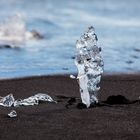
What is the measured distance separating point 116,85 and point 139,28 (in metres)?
8.93

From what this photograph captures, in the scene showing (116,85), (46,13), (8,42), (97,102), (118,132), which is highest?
(46,13)

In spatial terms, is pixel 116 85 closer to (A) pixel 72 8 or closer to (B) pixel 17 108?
(B) pixel 17 108

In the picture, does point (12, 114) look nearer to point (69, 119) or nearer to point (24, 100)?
point (69, 119)

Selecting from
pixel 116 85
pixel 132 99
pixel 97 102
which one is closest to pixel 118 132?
pixel 97 102

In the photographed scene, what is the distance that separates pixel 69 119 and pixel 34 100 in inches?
38.1

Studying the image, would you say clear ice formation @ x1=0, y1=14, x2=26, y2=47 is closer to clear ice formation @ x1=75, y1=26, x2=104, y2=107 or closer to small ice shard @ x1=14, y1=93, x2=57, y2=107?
small ice shard @ x1=14, y1=93, x2=57, y2=107

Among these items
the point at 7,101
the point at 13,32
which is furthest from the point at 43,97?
the point at 13,32

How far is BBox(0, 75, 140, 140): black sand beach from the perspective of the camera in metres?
6.96

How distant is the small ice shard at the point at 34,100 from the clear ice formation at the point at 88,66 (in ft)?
1.85

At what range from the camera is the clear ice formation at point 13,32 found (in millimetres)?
16109

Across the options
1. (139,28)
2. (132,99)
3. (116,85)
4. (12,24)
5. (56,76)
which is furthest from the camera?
(139,28)

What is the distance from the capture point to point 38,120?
7.55 meters

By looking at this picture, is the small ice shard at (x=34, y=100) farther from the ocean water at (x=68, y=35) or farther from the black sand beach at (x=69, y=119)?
the ocean water at (x=68, y=35)

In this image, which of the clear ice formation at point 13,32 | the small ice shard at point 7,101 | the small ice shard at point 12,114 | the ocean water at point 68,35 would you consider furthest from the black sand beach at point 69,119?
the clear ice formation at point 13,32
